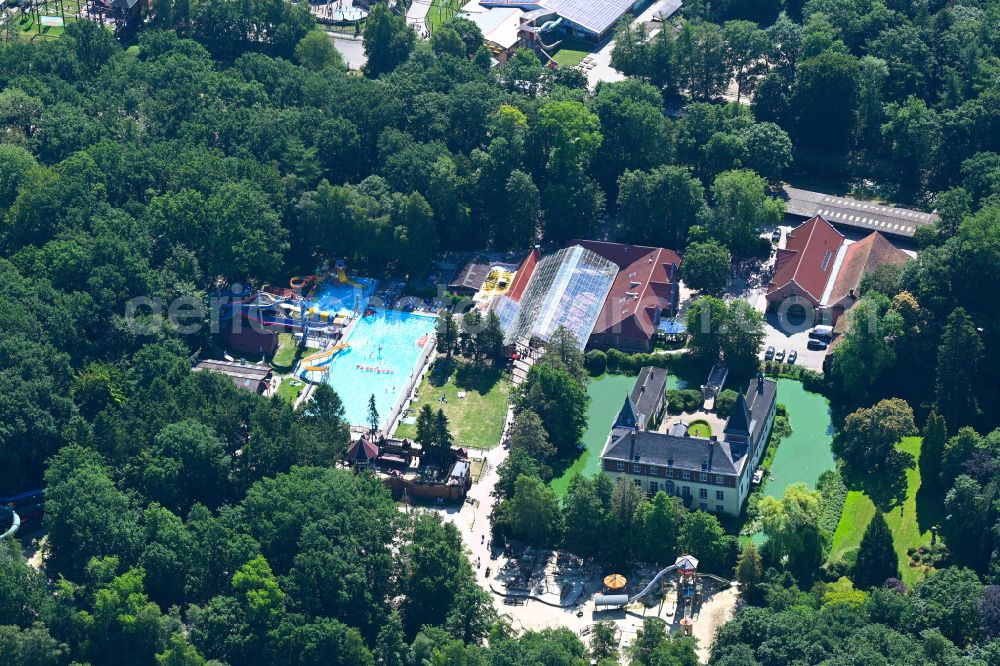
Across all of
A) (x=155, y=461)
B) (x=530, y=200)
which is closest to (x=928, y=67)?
(x=530, y=200)

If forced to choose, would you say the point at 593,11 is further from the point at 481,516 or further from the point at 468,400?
the point at 481,516

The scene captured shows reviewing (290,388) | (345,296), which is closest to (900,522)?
(290,388)

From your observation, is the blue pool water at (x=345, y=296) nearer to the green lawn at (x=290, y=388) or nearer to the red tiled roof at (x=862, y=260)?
the green lawn at (x=290, y=388)

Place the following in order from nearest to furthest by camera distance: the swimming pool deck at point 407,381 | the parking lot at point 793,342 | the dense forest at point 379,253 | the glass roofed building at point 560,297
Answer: the dense forest at point 379,253 → the swimming pool deck at point 407,381 → the parking lot at point 793,342 → the glass roofed building at point 560,297

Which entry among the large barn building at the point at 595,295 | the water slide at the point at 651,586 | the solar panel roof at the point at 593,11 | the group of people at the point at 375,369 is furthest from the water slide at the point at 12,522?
the solar panel roof at the point at 593,11

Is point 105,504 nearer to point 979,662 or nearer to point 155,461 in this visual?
point 155,461

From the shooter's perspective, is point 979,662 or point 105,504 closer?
point 979,662

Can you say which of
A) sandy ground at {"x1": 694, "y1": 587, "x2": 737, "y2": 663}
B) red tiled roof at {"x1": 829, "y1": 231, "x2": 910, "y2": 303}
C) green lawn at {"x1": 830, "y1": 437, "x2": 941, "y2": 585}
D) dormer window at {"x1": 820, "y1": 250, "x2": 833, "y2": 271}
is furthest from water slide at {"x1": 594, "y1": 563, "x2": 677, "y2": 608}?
dormer window at {"x1": 820, "y1": 250, "x2": 833, "y2": 271}
